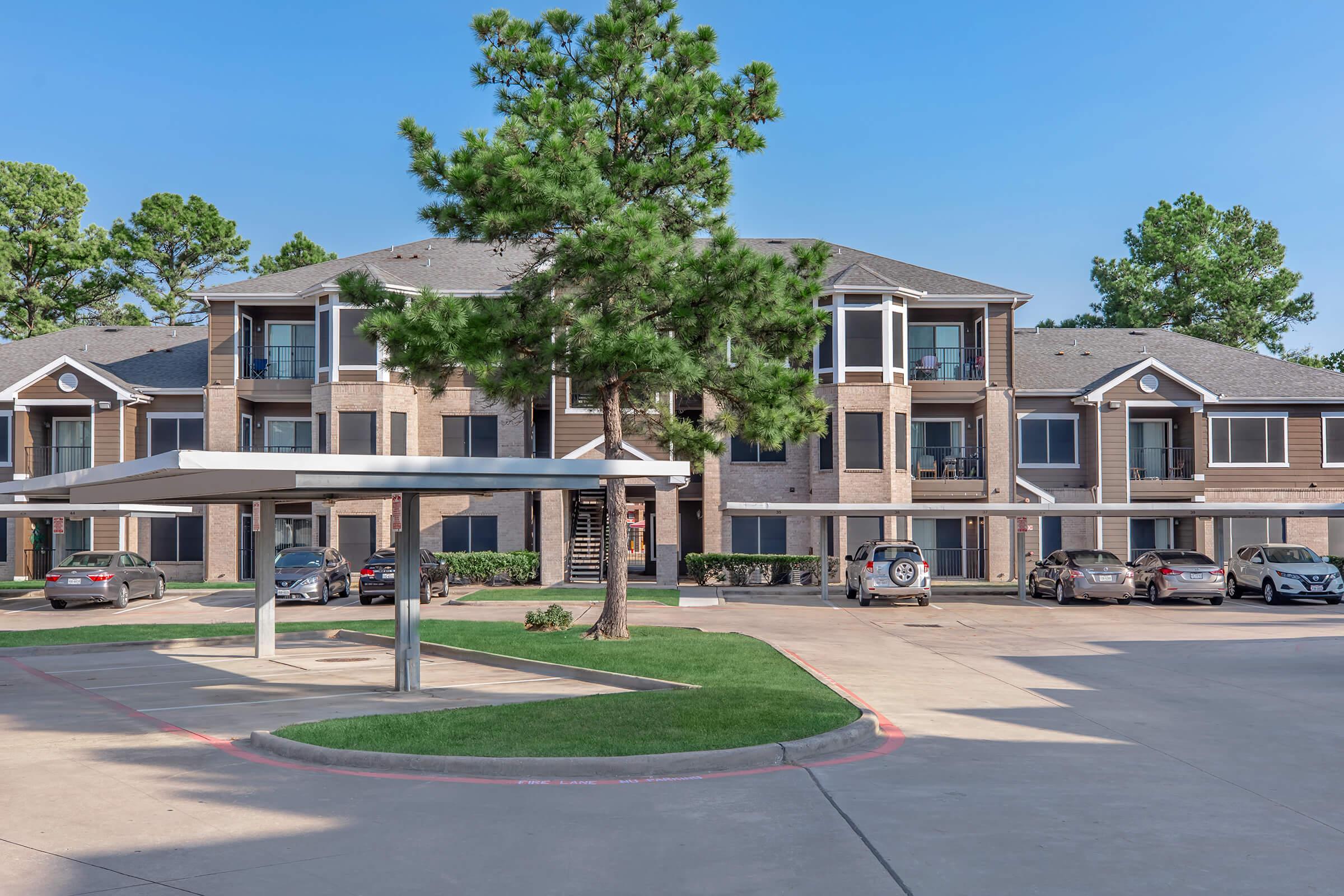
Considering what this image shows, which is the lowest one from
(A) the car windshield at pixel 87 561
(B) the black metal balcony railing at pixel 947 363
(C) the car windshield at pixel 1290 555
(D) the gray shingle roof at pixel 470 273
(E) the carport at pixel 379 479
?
(C) the car windshield at pixel 1290 555

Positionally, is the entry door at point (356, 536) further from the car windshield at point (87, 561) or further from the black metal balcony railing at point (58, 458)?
the black metal balcony railing at point (58, 458)

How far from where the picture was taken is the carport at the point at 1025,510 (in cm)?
3152

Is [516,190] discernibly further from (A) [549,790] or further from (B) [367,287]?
(A) [549,790]

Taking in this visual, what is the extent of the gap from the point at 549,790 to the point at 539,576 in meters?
29.0

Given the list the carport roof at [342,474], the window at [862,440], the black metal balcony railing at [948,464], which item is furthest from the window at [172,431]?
the carport roof at [342,474]

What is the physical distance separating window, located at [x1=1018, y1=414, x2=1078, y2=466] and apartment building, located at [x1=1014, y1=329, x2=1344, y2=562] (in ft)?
0.13

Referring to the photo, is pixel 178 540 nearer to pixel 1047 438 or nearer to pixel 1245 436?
pixel 1047 438

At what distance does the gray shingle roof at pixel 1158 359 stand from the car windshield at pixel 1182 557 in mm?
10030

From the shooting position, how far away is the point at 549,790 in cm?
871

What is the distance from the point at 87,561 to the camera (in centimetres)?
3066

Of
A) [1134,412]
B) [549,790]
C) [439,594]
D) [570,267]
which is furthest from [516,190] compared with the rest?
[1134,412]

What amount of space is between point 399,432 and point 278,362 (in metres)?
5.77

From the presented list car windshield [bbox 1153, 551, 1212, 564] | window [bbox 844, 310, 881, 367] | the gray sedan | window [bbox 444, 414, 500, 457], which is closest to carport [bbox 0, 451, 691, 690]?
the gray sedan

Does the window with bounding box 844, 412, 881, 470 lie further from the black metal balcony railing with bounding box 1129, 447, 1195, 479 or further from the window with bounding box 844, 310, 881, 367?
the black metal balcony railing with bounding box 1129, 447, 1195, 479
